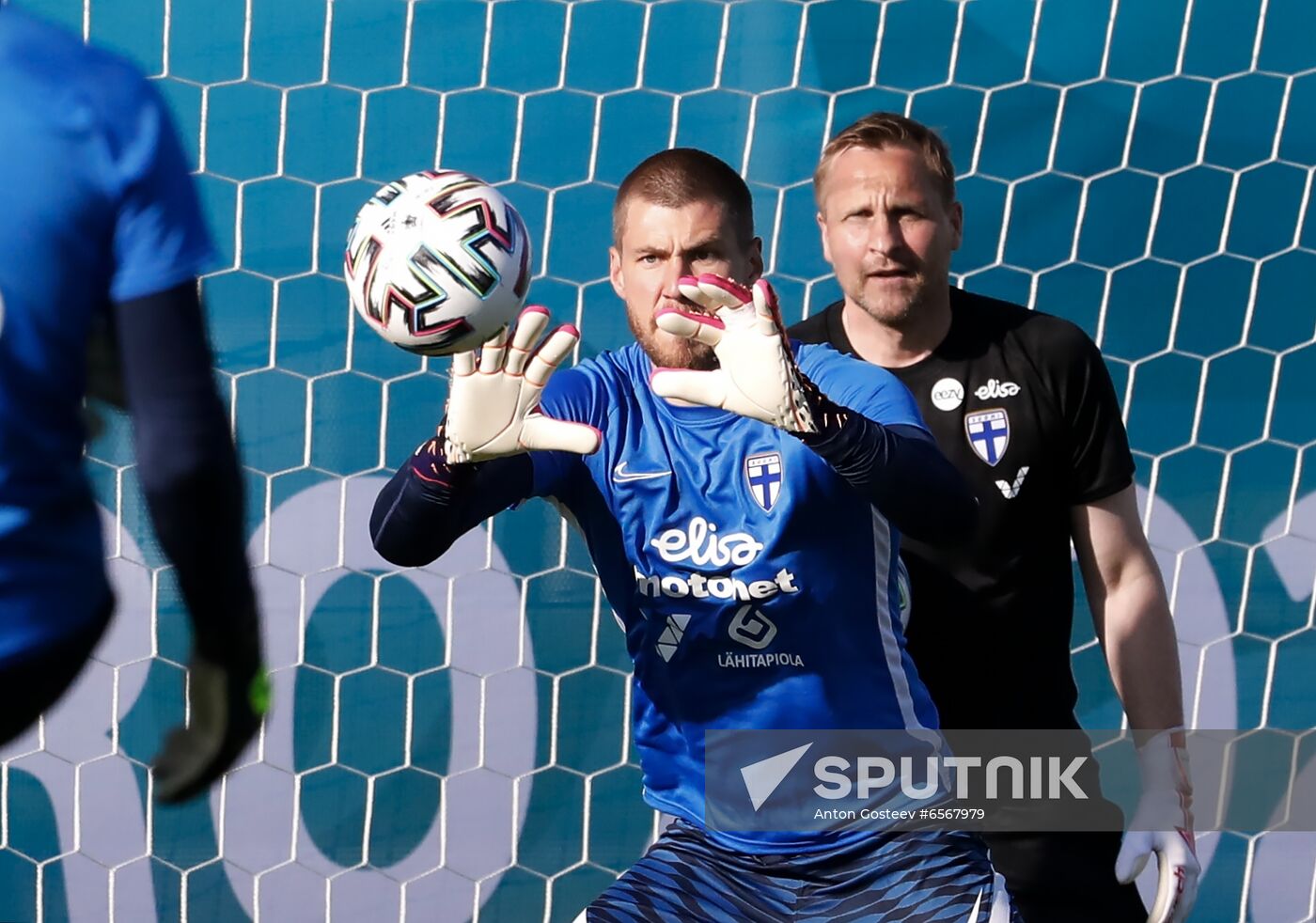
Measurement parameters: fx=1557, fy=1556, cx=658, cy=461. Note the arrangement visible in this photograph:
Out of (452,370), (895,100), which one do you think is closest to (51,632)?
(452,370)

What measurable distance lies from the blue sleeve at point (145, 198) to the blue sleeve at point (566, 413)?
90 centimetres

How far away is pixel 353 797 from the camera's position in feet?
10.3

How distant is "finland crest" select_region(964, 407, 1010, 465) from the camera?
2.55m

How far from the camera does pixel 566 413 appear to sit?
223cm

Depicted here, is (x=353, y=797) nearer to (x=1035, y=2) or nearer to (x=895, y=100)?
(x=895, y=100)

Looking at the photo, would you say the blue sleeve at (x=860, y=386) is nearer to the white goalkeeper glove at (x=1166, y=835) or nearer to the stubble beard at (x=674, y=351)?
the stubble beard at (x=674, y=351)

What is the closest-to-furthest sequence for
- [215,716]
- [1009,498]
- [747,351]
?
[215,716] → [747,351] → [1009,498]

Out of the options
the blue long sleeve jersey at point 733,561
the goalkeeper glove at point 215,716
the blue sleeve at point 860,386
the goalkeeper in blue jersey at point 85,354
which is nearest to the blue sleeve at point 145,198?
the goalkeeper in blue jersey at point 85,354

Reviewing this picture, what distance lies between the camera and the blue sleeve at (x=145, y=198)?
129 centimetres

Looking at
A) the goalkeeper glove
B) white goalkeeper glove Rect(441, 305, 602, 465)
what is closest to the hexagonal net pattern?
white goalkeeper glove Rect(441, 305, 602, 465)

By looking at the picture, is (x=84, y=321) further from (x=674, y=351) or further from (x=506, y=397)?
(x=674, y=351)

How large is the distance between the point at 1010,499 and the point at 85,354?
5.32 ft

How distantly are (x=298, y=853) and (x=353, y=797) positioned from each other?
16 centimetres

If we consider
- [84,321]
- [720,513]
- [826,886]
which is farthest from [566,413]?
[84,321]
